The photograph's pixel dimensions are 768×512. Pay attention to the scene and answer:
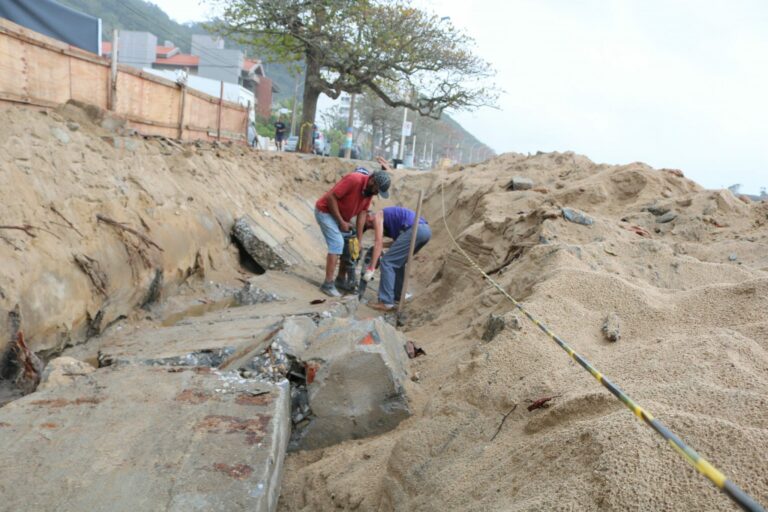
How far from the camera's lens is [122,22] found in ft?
196

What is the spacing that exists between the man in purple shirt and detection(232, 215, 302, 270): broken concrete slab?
3.81 feet

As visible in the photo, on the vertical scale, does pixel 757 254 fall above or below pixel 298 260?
above

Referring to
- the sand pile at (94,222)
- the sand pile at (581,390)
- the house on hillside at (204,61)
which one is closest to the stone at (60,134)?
the sand pile at (94,222)

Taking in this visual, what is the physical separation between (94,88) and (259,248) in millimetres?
2768

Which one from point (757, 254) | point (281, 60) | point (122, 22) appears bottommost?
point (757, 254)

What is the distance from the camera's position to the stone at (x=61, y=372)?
2742 millimetres

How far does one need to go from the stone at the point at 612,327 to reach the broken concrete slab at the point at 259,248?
4.31 meters

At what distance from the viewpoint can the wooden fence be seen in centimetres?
496

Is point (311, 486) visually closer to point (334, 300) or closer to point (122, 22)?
point (334, 300)

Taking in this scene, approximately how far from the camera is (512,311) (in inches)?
120

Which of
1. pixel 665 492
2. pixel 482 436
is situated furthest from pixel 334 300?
pixel 665 492

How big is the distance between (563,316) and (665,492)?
1639 millimetres

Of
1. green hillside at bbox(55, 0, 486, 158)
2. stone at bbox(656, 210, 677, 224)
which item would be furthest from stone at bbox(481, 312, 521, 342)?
green hillside at bbox(55, 0, 486, 158)

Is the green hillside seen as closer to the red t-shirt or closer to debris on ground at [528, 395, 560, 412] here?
the red t-shirt
